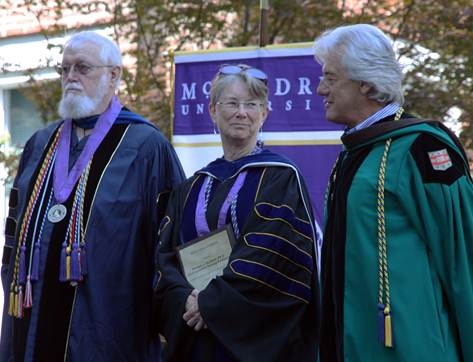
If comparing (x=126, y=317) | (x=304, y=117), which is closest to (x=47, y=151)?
(x=126, y=317)

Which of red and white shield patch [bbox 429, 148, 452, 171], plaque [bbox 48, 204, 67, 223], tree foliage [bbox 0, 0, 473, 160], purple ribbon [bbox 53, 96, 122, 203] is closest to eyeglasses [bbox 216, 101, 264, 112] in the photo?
purple ribbon [bbox 53, 96, 122, 203]

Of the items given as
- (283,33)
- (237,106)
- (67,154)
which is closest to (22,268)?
(67,154)

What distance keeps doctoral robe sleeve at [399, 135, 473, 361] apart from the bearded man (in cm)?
155

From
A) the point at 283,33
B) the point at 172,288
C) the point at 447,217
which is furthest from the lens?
the point at 283,33

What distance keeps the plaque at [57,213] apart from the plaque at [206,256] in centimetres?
75

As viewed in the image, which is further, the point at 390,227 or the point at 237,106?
the point at 237,106

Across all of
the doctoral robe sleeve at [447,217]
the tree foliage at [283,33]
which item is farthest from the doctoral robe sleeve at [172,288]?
the tree foliage at [283,33]

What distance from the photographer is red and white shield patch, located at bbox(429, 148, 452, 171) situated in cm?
275

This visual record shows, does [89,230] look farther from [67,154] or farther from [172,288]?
[172,288]

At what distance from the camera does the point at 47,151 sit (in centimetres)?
425

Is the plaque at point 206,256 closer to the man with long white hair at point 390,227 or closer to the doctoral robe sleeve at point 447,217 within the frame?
the man with long white hair at point 390,227

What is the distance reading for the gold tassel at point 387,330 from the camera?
2.73 m

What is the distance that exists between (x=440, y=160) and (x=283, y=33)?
10.8 ft

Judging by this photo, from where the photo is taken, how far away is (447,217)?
271 cm
